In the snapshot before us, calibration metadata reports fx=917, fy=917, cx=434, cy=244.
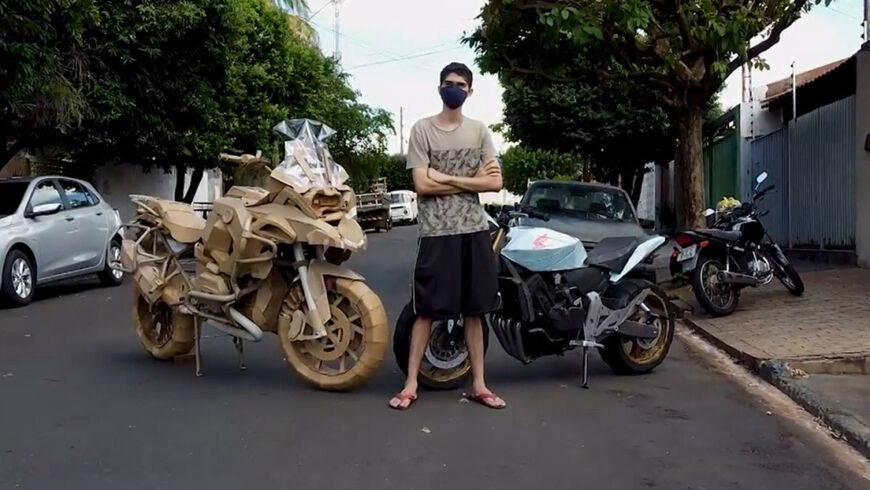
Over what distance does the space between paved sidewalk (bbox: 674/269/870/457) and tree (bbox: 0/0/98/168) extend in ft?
27.7

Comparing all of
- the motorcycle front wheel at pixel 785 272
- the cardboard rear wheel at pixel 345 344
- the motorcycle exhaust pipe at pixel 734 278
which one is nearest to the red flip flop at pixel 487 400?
the cardboard rear wheel at pixel 345 344

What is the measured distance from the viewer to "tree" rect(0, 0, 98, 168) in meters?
11.0

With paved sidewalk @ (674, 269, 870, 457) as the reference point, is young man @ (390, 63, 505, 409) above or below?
above

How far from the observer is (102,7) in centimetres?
1496

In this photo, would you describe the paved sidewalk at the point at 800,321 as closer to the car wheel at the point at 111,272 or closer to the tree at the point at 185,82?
the car wheel at the point at 111,272

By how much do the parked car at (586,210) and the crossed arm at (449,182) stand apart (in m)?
5.57

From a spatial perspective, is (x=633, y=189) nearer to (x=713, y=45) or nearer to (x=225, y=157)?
(x=713, y=45)

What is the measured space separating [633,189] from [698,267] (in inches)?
751

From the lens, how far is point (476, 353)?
5.88 m

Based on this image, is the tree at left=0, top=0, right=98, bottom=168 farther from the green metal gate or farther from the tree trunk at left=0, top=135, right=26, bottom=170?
the green metal gate

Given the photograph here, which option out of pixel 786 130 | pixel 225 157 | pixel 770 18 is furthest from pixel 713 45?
pixel 225 157

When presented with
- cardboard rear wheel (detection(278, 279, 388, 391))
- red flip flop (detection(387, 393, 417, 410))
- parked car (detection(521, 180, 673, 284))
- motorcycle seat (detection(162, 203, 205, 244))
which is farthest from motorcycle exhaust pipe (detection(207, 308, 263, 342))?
parked car (detection(521, 180, 673, 284))

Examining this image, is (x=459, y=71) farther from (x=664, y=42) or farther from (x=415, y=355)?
(x=664, y=42)

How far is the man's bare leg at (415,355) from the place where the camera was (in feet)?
18.9
